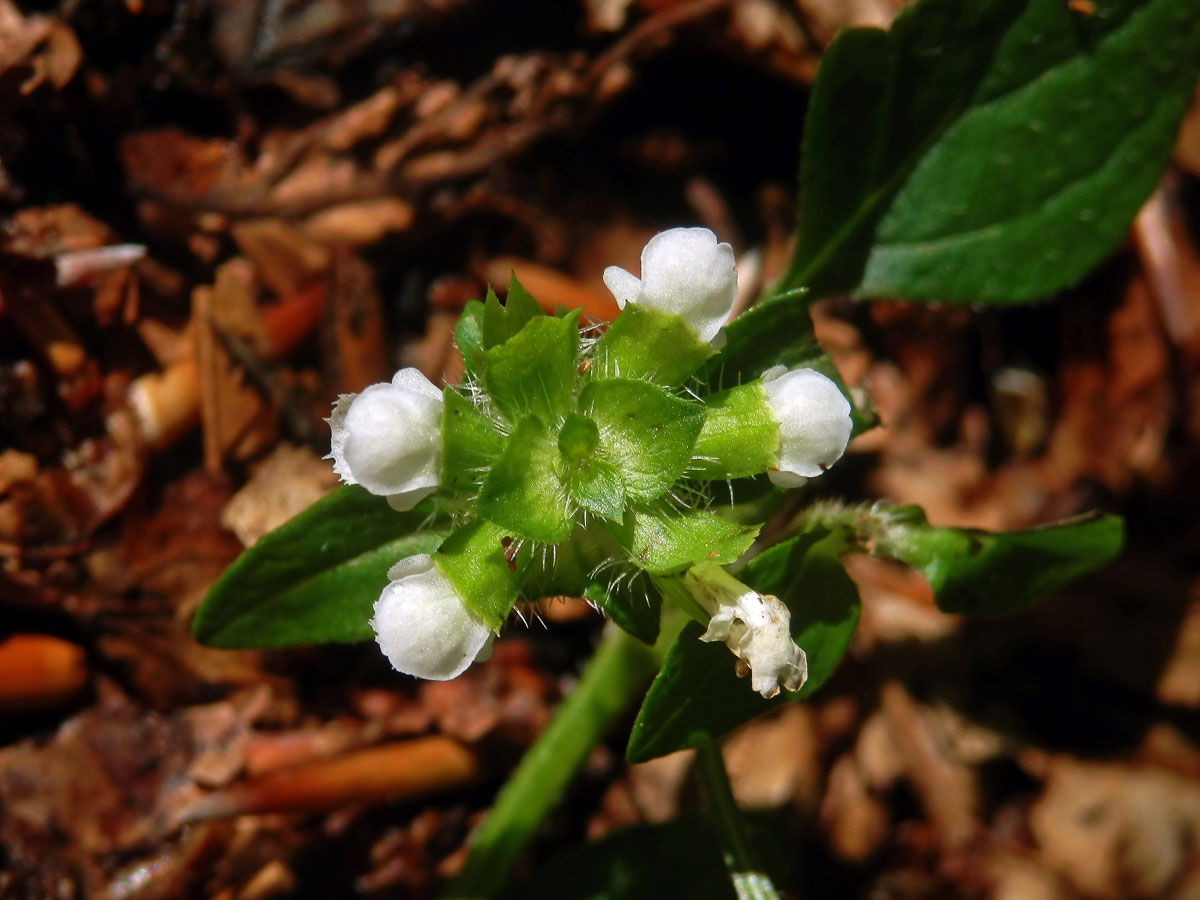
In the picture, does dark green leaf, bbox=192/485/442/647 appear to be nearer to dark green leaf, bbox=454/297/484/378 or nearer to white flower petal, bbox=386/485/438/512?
white flower petal, bbox=386/485/438/512

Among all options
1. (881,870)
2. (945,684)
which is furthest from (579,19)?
(881,870)

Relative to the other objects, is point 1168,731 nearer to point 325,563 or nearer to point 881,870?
point 881,870

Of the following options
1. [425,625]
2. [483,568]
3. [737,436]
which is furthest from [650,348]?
[425,625]

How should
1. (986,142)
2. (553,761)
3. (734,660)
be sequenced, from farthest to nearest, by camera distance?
(553,761), (986,142), (734,660)

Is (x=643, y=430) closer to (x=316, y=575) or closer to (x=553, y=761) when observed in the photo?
(x=316, y=575)

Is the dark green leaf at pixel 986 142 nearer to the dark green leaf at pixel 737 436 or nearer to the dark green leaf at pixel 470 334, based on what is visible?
the dark green leaf at pixel 737 436
